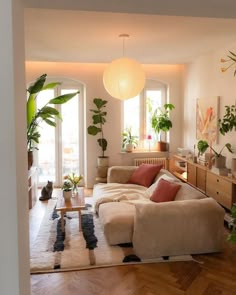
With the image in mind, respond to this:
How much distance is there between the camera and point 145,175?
559 cm

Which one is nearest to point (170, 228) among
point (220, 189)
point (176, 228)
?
point (176, 228)

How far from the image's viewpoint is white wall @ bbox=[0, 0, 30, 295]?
1474 mm

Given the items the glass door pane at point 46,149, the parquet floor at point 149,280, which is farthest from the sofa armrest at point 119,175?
the parquet floor at point 149,280

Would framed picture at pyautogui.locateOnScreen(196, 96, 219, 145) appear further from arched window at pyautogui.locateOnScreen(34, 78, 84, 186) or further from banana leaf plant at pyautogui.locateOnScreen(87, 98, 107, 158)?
arched window at pyautogui.locateOnScreen(34, 78, 84, 186)

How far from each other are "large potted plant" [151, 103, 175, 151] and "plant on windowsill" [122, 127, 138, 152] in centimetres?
55

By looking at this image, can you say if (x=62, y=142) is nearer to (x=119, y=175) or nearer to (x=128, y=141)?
(x=128, y=141)

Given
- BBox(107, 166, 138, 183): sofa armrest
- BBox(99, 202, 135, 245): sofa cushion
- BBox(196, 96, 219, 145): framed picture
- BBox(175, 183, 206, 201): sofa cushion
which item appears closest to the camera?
BBox(99, 202, 135, 245): sofa cushion

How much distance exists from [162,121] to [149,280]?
4.26 m

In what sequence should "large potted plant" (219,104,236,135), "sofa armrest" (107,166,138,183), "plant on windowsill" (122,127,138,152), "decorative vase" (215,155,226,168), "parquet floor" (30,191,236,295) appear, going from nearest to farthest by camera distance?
"parquet floor" (30,191,236,295)
"large potted plant" (219,104,236,135)
"decorative vase" (215,155,226,168)
"sofa armrest" (107,166,138,183)
"plant on windowsill" (122,127,138,152)

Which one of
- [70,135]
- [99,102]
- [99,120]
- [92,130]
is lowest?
[70,135]

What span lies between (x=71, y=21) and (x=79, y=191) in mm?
2643

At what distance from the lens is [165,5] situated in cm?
187

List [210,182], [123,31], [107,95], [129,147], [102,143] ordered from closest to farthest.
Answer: [123,31] < [210,182] < [102,143] < [107,95] < [129,147]

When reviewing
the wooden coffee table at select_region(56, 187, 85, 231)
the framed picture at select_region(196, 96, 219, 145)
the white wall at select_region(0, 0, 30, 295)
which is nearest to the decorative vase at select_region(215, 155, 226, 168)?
the framed picture at select_region(196, 96, 219, 145)
